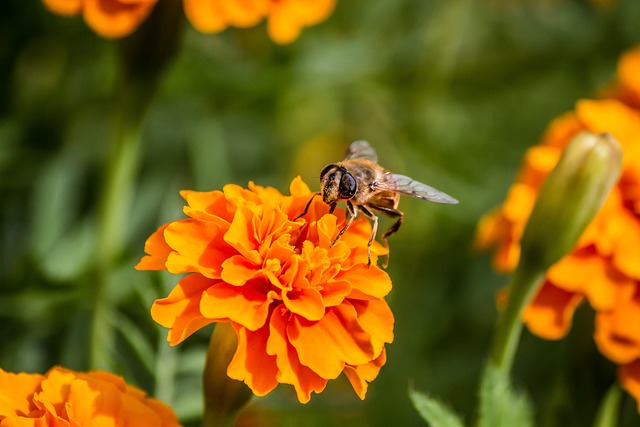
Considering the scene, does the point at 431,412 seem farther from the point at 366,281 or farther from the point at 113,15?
the point at 113,15

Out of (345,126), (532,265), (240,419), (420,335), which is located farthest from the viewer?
(345,126)

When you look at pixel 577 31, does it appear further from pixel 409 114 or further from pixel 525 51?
pixel 409 114

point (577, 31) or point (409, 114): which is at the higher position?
point (577, 31)

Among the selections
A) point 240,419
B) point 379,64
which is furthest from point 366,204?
point 379,64

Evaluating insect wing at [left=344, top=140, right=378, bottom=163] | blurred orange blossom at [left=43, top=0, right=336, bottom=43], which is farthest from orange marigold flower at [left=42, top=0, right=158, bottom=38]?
insect wing at [left=344, top=140, right=378, bottom=163]

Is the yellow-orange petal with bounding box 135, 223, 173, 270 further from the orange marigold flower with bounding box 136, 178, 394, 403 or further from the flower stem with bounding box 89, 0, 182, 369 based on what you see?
the flower stem with bounding box 89, 0, 182, 369
